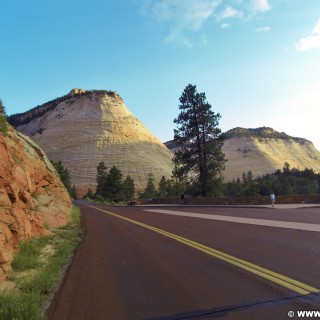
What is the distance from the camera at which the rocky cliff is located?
412 ft

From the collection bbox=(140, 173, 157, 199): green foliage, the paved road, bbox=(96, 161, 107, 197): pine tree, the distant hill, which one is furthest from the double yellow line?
the distant hill

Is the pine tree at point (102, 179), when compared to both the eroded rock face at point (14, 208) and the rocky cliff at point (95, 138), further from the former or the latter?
the eroded rock face at point (14, 208)

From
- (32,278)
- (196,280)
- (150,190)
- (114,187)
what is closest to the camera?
(196,280)

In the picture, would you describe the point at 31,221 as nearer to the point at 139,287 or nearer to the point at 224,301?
the point at 139,287

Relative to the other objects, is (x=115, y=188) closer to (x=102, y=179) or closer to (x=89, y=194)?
(x=102, y=179)

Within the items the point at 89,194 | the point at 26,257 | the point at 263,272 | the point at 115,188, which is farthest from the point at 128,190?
the point at 263,272

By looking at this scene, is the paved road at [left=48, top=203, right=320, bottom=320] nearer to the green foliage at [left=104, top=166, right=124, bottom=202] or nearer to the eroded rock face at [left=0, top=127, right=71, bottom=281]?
the eroded rock face at [left=0, top=127, right=71, bottom=281]

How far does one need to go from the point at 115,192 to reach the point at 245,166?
263ft

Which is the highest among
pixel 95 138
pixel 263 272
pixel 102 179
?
pixel 95 138

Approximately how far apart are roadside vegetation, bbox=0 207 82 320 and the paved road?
30cm

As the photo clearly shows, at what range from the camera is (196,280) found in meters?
6.98

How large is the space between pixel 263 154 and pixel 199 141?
12810 centimetres

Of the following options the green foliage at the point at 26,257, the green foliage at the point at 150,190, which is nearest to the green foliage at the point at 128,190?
the green foliage at the point at 150,190

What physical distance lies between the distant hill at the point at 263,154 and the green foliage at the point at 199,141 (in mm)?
107309
